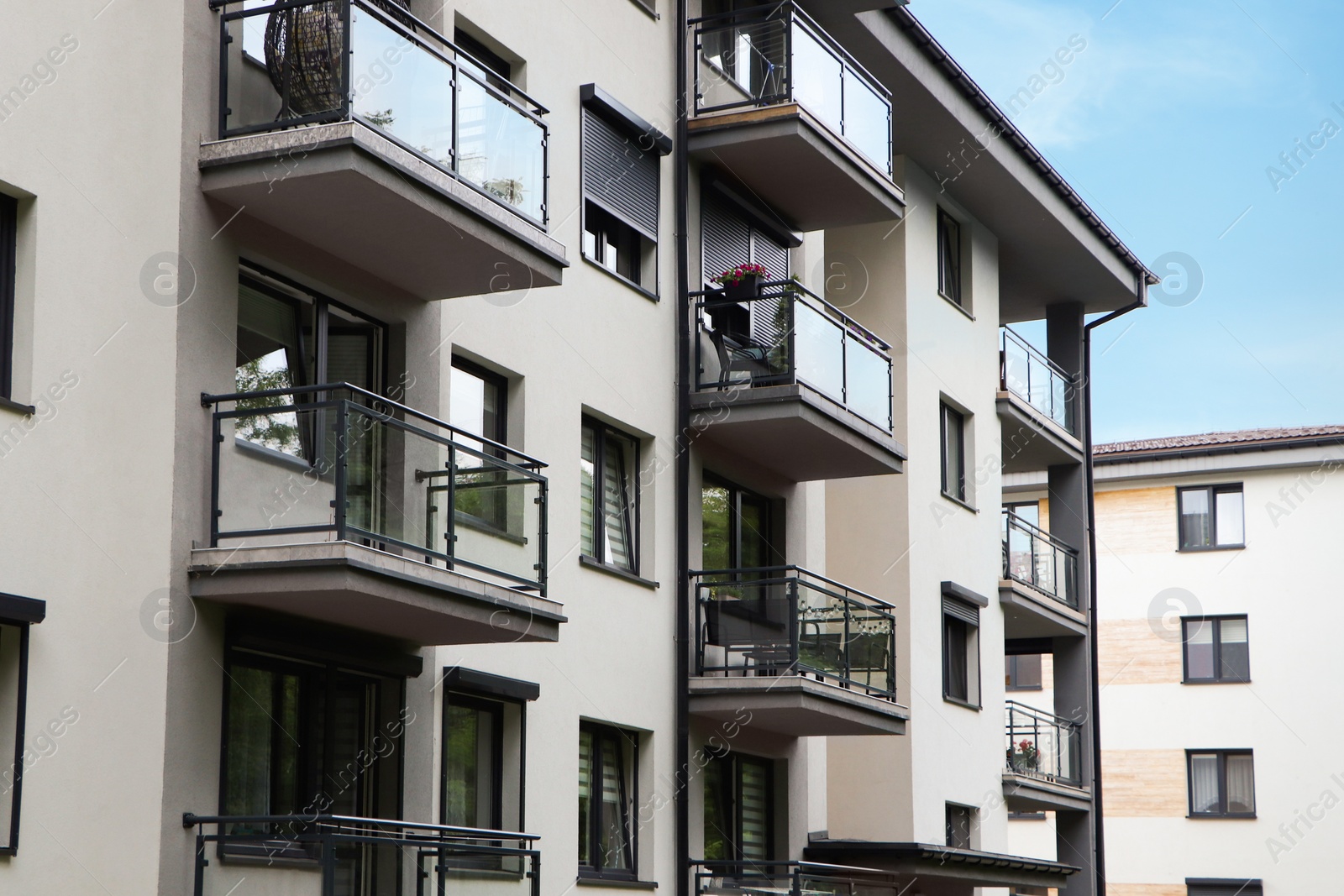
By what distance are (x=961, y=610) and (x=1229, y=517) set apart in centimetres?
1787

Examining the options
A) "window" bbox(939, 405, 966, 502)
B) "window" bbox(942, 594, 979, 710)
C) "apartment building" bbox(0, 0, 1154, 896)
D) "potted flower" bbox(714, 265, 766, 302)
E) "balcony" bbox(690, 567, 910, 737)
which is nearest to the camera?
"apartment building" bbox(0, 0, 1154, 896)

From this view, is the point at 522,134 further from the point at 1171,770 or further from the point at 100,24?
the point at 1171,770

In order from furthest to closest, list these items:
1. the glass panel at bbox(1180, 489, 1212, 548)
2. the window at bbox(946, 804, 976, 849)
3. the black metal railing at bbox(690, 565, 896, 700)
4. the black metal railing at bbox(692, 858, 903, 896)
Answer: the glass panel at bbox(1180, 489, 1212, 548) < the window at bbox(946, 804, 976, 849) < the black metal railing at bbox(690, 565, 896, 700) < the black metal railing at bbox(692, 858, 903, 896)

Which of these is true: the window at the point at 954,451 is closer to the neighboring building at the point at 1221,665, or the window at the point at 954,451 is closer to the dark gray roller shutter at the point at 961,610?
the dark gray roller shutter at the point at 961,610

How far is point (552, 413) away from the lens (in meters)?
15.3

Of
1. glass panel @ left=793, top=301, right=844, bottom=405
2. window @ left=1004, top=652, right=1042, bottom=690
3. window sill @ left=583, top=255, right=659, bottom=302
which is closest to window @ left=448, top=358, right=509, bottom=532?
window sill @ left=583, top=255, right=659, bottom=302

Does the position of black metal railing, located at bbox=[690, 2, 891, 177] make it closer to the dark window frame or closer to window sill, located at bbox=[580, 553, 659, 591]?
window sill, located at bbox=[580, 553, 659, 591]

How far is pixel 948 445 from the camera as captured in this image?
25.0 meters

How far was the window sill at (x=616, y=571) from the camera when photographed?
15570 mm

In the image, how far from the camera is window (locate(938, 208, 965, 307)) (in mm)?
24938

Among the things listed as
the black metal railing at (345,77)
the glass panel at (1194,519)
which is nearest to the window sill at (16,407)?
the black metal railing at (345,77)

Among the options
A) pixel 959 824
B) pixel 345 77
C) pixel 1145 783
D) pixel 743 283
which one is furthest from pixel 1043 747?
pixel 345 77

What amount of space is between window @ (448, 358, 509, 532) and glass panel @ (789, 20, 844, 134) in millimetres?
5419

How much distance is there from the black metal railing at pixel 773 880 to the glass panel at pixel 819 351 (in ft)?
16.1
